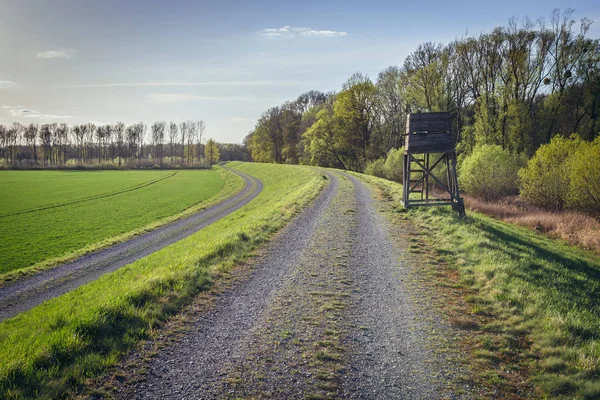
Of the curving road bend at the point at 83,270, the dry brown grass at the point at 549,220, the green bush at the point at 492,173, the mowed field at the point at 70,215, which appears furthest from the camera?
the green bush at the point at 492,173

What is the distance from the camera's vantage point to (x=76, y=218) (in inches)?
1180

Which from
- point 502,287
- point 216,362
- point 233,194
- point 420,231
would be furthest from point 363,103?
point 216,362

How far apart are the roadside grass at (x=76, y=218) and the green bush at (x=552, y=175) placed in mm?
29389

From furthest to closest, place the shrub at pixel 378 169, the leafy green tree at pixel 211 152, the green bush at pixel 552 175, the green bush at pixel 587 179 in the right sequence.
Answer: the leafy green tree at pixel 211 152 → the shrub at pixel 378 169 → the green bush at pixel 552 175 → the green bush at pixel 587 179

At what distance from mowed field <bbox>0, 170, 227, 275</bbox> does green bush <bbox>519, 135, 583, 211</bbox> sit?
1206 inches

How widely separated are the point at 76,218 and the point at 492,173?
1469 inches

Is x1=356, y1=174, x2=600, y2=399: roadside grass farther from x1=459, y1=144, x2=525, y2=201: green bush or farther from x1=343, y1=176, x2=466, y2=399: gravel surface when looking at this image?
x1=459, y1=144, x2=525, y2=201: green bush

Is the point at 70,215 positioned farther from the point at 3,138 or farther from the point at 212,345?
the point at 3,138

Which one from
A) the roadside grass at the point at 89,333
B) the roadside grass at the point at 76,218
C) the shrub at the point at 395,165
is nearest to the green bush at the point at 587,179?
the roadside grass at the point at 89,333

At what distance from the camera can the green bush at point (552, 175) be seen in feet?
80.7

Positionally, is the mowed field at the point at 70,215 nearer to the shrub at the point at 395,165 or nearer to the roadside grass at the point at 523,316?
the roadside grass at the point at 523,316

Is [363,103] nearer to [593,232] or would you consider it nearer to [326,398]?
[593,232]

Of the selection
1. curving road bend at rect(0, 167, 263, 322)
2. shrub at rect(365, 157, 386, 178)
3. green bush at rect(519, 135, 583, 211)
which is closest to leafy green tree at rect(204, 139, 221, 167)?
shrub at rect(365, 157, 386, 178)

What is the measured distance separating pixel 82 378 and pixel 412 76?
50127 millimetres
